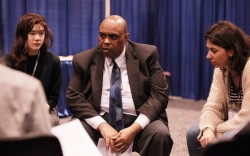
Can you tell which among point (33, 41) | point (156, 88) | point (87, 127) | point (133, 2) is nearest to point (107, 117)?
point (87, 127)

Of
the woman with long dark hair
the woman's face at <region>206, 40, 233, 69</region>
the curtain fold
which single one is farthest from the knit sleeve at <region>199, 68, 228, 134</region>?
the curtain fold

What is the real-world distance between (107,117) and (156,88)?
352 millimetres

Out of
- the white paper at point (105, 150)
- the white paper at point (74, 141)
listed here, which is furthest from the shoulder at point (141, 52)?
the white paper at point (74, 141)

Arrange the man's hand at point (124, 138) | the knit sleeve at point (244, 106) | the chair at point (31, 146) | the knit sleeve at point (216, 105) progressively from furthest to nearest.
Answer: the knit sleeve at point (216, 105) < the man's hand at point (124, 138) < the knit sleeve at point (244, 106) < the chair at point (31, 146)

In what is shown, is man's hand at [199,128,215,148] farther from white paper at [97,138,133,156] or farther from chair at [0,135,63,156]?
Answer: chair at [0,135,63,156]

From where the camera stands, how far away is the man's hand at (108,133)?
2406mm

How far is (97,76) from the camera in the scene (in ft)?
8.52

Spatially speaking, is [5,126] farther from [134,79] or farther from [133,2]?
[133,2]

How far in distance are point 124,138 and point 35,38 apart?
3.09 ft

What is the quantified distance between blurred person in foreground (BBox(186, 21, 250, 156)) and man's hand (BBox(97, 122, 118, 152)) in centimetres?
50

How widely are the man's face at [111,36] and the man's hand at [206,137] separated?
73 centimetres

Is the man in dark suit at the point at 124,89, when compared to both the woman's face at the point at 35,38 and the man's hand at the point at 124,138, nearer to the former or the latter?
the man's hand at the point at 124,138

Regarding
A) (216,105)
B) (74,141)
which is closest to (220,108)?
(216,105)

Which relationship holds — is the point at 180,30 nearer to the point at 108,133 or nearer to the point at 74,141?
the point at 108,133
